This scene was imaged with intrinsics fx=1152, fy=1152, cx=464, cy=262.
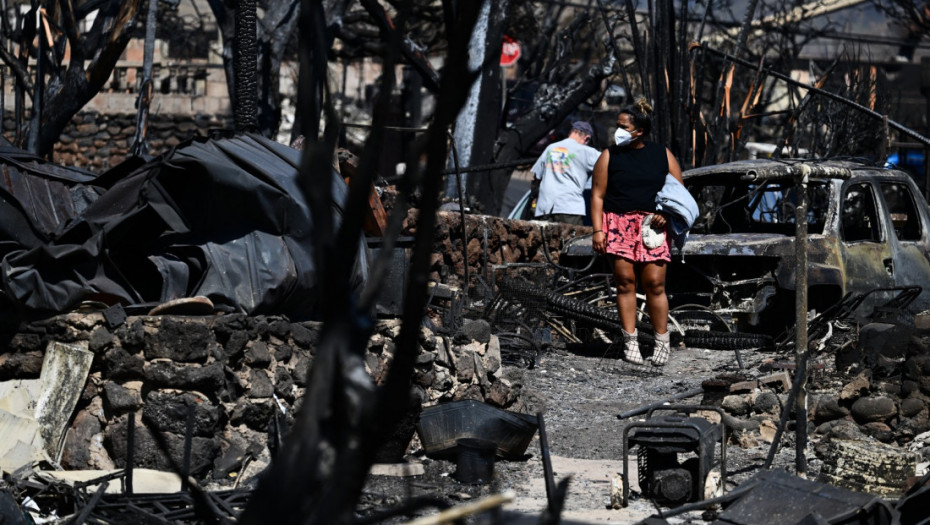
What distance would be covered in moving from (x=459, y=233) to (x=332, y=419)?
28.5 feet

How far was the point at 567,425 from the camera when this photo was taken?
664 cm

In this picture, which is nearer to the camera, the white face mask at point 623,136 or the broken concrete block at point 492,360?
the broken concrete block at point 492,360

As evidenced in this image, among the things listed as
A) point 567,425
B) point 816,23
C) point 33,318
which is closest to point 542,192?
point 567,425

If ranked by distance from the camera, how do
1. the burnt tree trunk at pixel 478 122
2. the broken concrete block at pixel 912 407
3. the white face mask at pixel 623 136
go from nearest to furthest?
the broken concrete block at pixel 912 407 < the white face mask at pixel 623 136 < the burnt tree trunk at pixel 478 122

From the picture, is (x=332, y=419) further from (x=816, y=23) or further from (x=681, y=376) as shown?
(x=816, y=23)

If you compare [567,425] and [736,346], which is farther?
[736,346]

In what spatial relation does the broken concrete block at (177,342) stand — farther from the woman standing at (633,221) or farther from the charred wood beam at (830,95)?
the charred wood beam at (830,95)

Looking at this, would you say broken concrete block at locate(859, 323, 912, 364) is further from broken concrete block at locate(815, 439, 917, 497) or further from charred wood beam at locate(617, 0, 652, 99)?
charred wood beam at locate(617, 0, 652, 99)

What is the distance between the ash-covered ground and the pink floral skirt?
2.61 ft

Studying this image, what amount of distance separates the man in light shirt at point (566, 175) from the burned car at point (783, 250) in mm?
1417

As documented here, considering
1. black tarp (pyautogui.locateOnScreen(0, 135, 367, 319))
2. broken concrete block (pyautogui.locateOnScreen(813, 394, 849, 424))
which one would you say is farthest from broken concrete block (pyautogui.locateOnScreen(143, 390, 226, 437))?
broken concrete block (pyautogui.locateOnScreen(813, 394, 849, 424))

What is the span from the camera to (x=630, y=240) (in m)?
8.23

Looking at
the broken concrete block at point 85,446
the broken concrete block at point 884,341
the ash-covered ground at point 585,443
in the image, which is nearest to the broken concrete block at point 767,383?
the ash-covered ground at point 585,443

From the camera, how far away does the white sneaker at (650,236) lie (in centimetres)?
812
